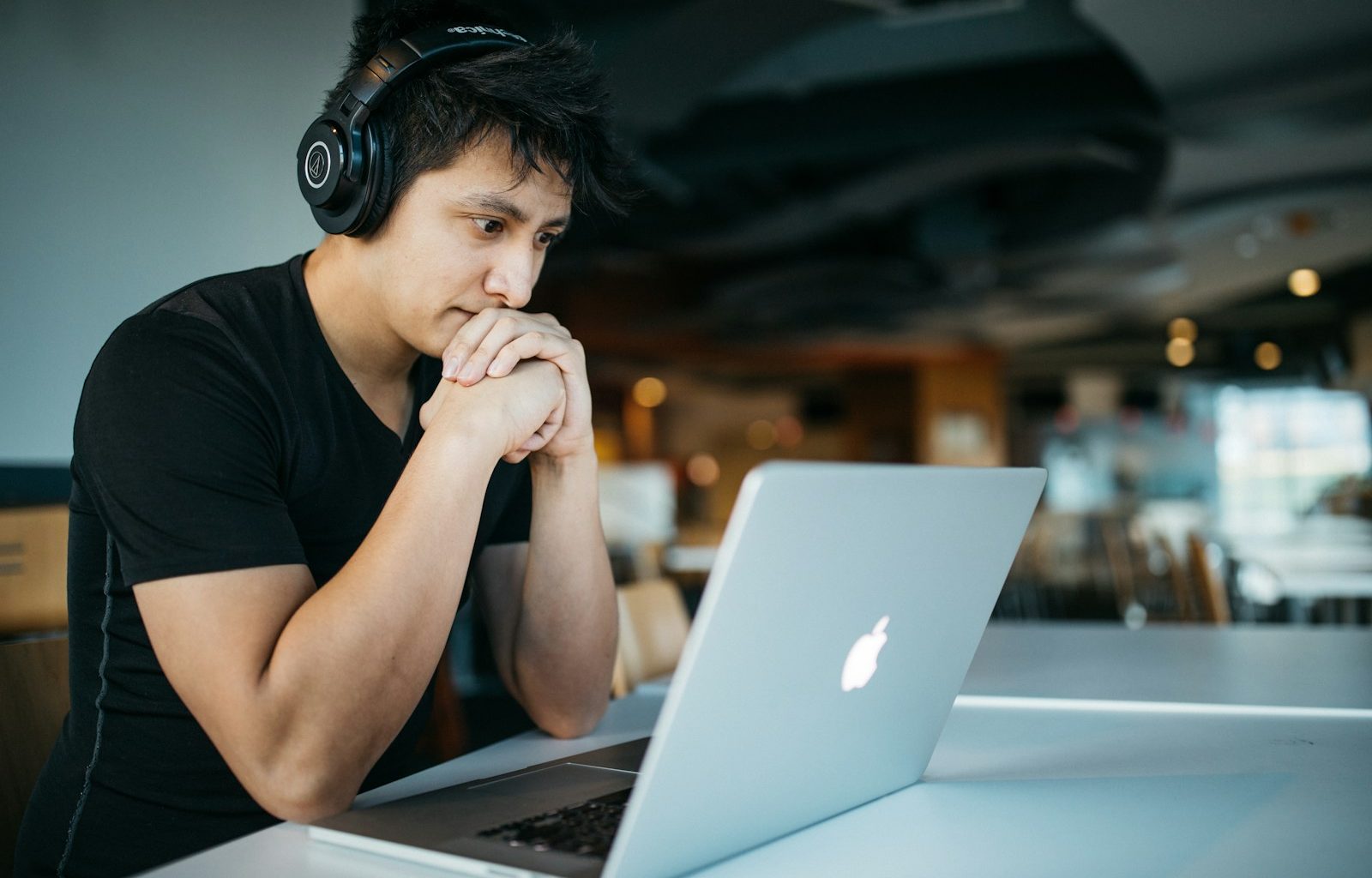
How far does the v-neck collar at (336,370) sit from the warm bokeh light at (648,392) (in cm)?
1386

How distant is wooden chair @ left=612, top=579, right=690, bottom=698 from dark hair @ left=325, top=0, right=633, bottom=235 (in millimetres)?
899

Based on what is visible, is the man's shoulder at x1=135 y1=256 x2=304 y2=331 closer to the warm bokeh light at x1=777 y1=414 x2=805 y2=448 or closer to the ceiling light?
the ceiling light

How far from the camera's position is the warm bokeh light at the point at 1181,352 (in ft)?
43.7

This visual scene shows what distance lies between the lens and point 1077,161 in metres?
6.48

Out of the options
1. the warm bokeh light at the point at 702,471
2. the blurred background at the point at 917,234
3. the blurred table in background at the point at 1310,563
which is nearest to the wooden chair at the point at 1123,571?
the blurred background at the point at 917,234

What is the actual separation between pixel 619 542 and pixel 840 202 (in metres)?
3.97

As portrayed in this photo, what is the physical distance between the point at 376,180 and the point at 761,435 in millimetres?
19079

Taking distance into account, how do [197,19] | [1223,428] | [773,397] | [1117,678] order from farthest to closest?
1. [773,397]
2. [1223,428]
3. [197,19]
4. [1117,678]

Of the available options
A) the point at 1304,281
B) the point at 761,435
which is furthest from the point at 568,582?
the point at 761,435

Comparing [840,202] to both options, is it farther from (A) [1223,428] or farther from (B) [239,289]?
(A) [1223,428]

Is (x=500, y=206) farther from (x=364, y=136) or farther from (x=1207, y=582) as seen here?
Answer: (x=1207, y=582)

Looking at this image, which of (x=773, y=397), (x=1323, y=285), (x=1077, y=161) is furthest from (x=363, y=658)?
(x=773, y=397)

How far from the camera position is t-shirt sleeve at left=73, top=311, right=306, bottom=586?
90 cm

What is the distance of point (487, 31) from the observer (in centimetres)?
118
